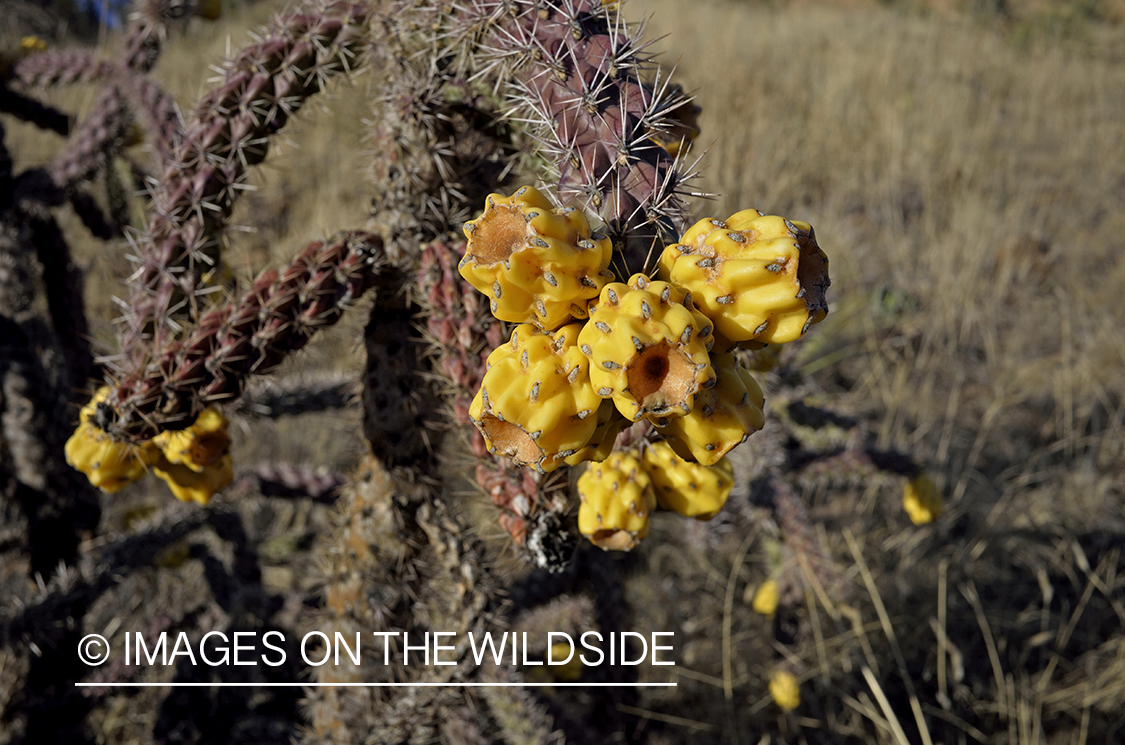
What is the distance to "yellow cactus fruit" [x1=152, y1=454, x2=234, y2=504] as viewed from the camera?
1.38 meters

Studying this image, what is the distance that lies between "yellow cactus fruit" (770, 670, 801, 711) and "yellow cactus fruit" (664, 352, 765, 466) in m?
1.75

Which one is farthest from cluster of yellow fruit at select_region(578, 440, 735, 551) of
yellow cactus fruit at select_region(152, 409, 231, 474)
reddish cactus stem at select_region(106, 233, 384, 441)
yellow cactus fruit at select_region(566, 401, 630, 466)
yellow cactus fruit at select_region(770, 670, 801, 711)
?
yellow cactus fruit at select_region(770, 670, 801, 711)

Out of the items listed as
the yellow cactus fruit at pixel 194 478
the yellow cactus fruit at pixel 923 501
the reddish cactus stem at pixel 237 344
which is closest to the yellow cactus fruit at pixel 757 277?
the reddish cactus stem at pixel 237 344

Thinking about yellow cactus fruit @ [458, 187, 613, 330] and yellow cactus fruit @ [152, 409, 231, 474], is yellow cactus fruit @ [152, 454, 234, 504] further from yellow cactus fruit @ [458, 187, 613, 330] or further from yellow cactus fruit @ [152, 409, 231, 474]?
yellow cactus fruit @ [458, 187, 613, 330]

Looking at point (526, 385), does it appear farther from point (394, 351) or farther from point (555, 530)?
point (394, 351)

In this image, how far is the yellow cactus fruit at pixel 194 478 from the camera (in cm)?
138

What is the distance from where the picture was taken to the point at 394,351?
1452 mm

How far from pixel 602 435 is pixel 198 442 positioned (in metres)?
0.89

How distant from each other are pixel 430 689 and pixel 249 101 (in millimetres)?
1144

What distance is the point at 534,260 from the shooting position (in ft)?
2.35

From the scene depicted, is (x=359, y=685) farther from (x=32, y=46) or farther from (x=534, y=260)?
Answer: (x=32, y=46)

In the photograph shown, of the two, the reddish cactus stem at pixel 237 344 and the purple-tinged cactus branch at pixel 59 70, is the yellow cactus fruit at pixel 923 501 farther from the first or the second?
the purple-tinged cactus branch at pixel 59 70

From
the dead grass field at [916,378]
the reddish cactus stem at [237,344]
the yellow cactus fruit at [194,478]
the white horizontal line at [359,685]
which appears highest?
the reddish cactus stem at [237,344]

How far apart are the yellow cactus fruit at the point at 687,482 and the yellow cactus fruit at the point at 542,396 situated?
47cm
